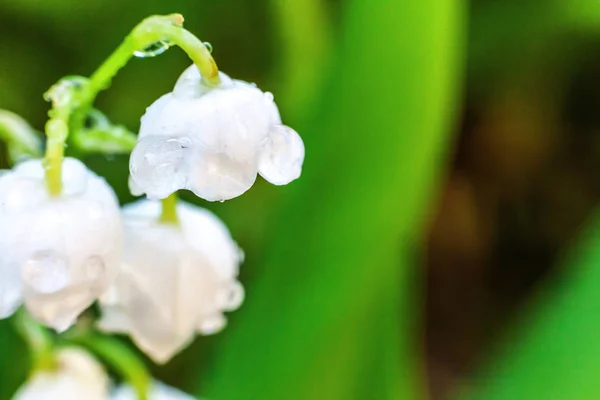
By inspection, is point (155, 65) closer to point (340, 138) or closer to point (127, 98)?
point (127, 98)

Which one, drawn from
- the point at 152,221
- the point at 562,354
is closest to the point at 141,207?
the point at 152,221

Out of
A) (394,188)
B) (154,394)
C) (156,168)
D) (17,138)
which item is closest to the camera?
(156,168)

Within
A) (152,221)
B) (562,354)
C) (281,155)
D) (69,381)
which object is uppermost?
(281,155)

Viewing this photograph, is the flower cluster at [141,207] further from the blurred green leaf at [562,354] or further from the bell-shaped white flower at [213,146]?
the blurred green leaf at [562,354]

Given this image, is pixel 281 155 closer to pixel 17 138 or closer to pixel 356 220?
pixel 17 138

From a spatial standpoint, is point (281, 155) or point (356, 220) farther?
point (356, 220)

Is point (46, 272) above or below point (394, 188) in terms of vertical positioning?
above

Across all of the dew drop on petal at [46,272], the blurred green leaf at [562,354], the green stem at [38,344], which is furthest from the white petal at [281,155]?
the blurred green leaf at [562,354]
